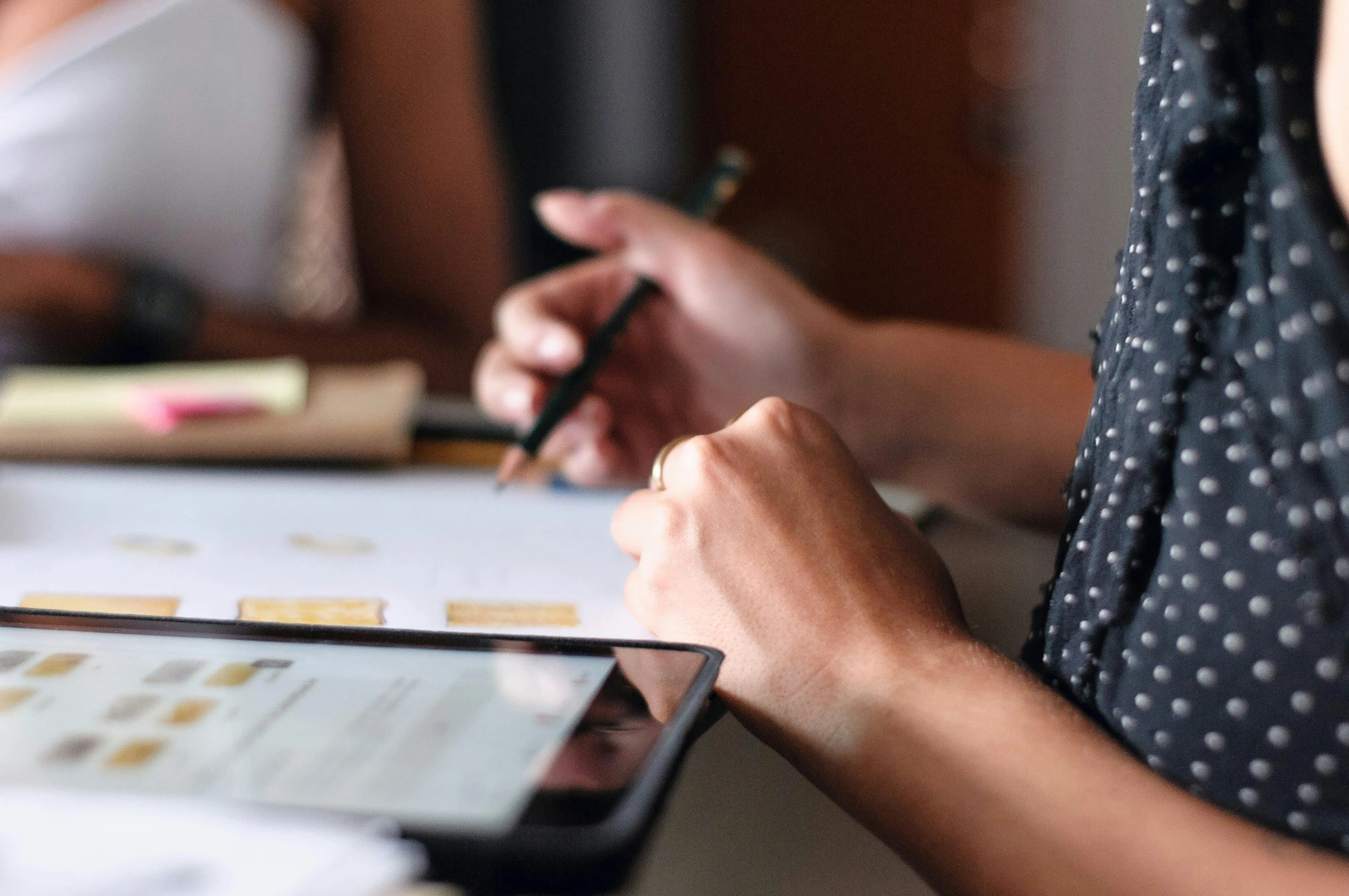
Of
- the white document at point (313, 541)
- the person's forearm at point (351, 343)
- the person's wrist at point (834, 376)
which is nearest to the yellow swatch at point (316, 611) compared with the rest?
the white document at point (313, 541)

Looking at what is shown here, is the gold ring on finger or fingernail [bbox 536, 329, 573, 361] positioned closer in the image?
the gold ring on finger

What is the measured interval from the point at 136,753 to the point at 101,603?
14 centimetres

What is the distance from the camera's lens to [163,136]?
0.74 m

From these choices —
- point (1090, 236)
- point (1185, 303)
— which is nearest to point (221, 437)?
point (1185, 303)

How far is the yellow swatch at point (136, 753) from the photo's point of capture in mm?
176

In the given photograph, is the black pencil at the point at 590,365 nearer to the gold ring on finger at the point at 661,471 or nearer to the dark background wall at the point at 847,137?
the gold ring on finger at the point at 661,471

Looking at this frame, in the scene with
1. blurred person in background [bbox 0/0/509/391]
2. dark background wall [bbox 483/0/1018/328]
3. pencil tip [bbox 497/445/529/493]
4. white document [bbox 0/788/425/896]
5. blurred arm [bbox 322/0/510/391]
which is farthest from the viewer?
dark background wall [bbox 483/0/1018/328]

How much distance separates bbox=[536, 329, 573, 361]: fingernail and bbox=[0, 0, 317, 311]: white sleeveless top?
33 cm

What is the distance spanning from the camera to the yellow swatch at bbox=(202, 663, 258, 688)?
0.21m

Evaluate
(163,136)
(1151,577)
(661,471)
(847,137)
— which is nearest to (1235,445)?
(1151,577)

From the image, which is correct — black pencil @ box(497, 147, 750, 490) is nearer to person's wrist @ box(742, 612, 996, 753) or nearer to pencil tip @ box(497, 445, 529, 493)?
pencil tip @ box(497, 445, 529, 493)

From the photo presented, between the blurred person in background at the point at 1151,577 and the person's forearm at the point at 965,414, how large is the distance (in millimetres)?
175

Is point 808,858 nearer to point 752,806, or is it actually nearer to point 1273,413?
point 752,806

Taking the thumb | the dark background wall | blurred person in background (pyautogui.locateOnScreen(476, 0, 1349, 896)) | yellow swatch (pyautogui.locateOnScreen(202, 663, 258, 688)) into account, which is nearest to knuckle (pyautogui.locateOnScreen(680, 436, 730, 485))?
blurred person in background (pyautogui.locateOnScreen(476, 0, 1349, 896))
